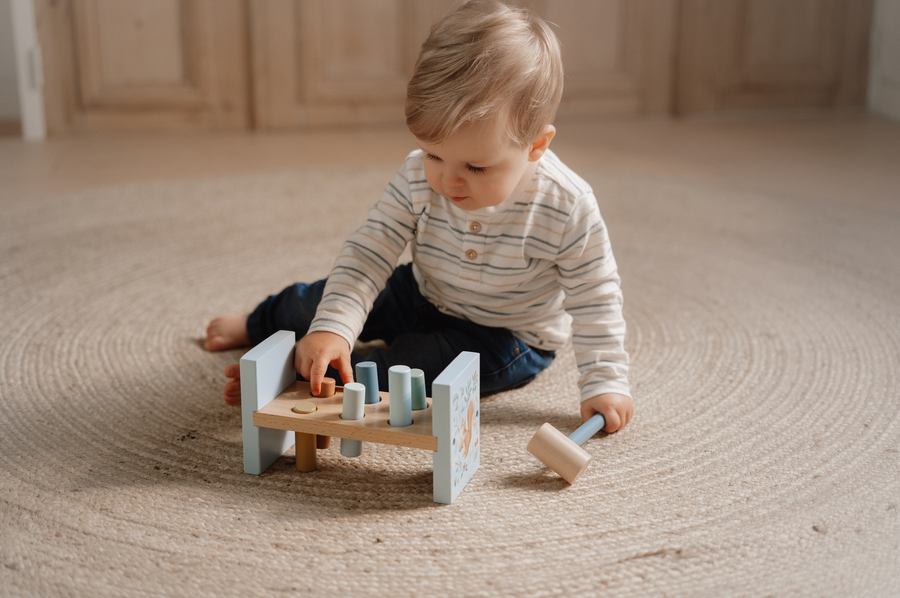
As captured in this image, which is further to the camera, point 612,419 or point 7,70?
point 7,70

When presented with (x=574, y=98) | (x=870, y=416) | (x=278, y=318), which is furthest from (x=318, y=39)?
(x=870, y=416)

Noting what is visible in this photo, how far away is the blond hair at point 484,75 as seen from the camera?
67 centimetres

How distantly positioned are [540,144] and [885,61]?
2180mm

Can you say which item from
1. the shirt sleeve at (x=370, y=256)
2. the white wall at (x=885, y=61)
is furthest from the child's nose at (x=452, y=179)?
the white wall at (x=885, y=61)

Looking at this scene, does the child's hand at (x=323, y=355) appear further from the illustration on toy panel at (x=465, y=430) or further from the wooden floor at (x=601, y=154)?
the wooden floor at (x=601, y=154)

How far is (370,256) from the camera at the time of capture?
2.72 feet

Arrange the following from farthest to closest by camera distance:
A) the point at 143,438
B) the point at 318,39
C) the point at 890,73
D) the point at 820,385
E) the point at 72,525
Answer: the point at 890,73, the point at 318,39, the point at 820,385, the point at 143,438, the point at 72,525

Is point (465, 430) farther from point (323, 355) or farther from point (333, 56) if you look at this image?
point (333, 56)

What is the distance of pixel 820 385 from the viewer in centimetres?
87

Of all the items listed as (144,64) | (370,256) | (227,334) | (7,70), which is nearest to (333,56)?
(144,64)

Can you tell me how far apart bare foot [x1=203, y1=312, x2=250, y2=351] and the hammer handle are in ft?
1.37

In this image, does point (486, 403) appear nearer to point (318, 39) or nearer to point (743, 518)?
point (743, 518)

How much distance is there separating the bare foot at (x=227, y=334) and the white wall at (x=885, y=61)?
215 cm

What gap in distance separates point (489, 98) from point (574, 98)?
187 cm
